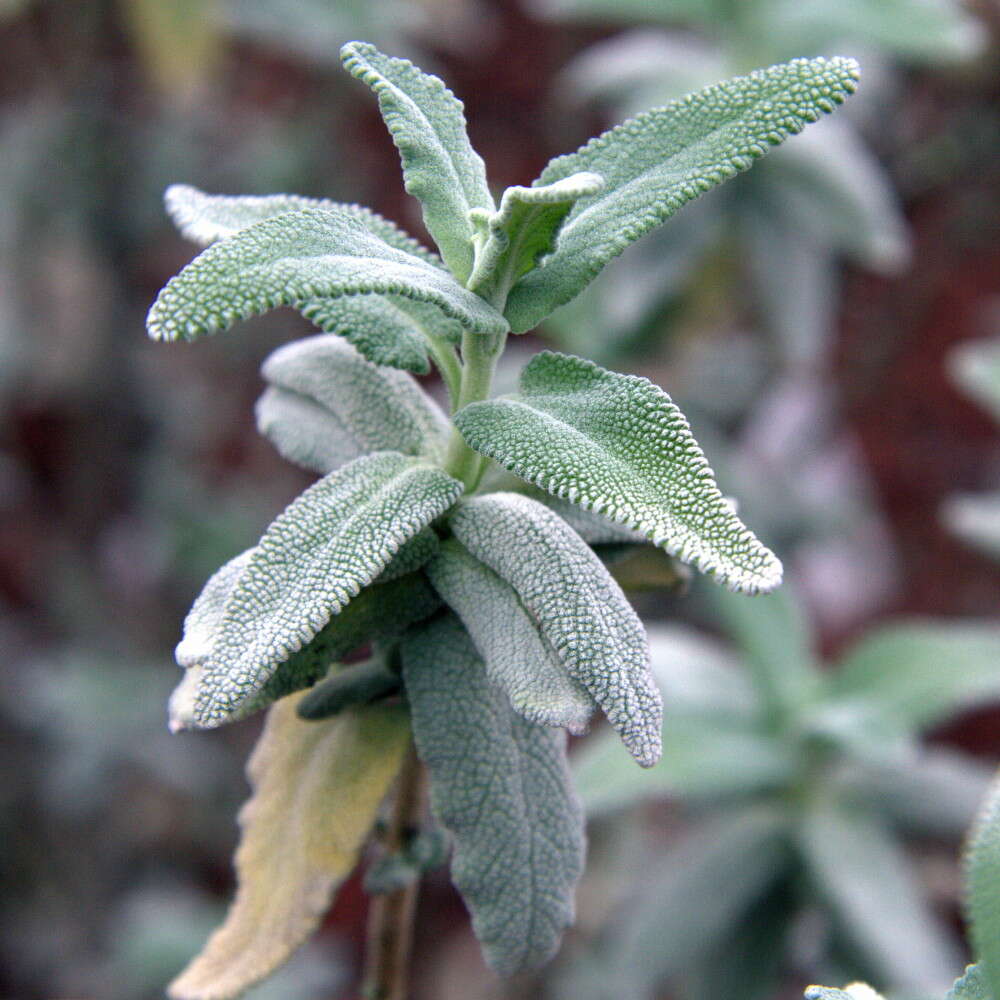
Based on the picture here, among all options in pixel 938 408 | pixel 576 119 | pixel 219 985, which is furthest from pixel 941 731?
pixel 219 985

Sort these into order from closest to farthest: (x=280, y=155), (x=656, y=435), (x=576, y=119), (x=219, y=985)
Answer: (x=656, y=435)
(x=219, y=985)
(x=576, y=119)
(x=280, y=155)

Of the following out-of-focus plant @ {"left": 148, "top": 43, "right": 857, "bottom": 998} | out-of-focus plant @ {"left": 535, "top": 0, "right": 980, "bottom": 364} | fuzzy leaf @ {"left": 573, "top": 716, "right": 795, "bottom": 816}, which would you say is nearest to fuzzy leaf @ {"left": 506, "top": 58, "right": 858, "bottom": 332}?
out-of-focus plant @ {"left": 148, "top": 43, "right": 857, "bottom": 998}

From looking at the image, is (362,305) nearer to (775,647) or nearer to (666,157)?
(666,157)

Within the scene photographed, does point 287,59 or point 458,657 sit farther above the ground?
point 458,657

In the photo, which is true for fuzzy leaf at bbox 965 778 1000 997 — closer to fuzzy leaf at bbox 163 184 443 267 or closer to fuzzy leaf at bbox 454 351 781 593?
fuzzy leaf at bbox 454 351 781 593

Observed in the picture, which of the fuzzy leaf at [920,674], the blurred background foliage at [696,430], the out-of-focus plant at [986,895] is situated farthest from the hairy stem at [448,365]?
the fuzzy leaf at [920,674]

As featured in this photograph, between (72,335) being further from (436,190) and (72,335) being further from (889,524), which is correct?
(436,190)

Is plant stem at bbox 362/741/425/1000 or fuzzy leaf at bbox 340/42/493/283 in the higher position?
fuzzy leaf at bbox 340/42/493/283

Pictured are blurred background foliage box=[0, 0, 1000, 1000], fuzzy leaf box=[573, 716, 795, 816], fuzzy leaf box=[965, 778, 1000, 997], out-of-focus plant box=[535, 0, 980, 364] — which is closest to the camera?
fuzzy leaf box=[965, 778, 1000, 997]
